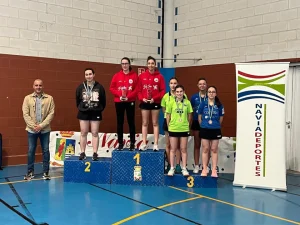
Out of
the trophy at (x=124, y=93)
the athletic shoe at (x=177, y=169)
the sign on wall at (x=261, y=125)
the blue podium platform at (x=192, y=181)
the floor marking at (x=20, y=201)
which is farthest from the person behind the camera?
the athletic shoe at (x=177, y=169)

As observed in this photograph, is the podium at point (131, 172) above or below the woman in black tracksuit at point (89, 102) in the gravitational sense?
below

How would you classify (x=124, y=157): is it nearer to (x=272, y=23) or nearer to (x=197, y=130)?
(x=197, y=130)

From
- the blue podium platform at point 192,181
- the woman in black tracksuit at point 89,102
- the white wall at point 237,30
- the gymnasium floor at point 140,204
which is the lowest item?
the gymnasium floor at point 140,204

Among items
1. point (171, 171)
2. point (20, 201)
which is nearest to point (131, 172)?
point (171, 171)

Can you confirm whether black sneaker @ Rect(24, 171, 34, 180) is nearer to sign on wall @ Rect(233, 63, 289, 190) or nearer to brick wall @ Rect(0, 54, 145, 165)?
brick wall @ Rect(0, 54, 145, 165)

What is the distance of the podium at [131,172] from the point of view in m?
5.61

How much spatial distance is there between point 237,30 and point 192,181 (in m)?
3.71

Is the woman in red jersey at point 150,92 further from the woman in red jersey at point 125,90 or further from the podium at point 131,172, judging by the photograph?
the podium at point 131,172

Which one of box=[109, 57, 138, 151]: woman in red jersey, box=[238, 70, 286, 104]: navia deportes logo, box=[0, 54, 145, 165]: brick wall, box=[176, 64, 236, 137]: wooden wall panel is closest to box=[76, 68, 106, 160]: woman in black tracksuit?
box=[109, 57, 138, 151]: woman in red jersey

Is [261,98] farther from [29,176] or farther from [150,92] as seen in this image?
[29,176]

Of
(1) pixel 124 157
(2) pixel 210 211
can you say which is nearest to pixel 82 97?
(1) pixel 124 157

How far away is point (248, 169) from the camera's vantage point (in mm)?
5520

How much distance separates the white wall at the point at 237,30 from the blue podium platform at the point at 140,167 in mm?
3187

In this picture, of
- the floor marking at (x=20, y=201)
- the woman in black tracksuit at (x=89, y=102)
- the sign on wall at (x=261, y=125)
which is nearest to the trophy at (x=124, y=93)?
the woman in black tracksuit at (x=89, y=102)
